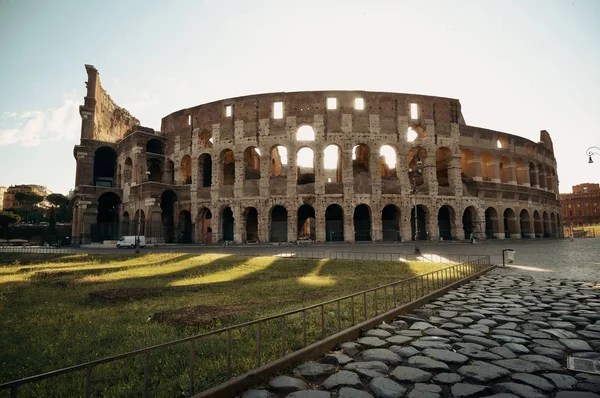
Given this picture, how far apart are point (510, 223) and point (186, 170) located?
32.8m

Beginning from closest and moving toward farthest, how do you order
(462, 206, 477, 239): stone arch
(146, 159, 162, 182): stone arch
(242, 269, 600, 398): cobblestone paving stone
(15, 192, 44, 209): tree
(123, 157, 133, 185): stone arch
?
(242, 269, 600, 398): cobblestone paving stone
(462, 206, 477, 239): stone arch
(123, 157, 133, 185): stone arch
(146, 159, 162, 182): stone arch
(15, 192, 44, 209): tree

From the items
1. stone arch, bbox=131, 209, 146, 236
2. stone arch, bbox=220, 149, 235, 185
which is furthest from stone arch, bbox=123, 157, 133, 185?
stone arch, bbox=220, 149, 235, 185

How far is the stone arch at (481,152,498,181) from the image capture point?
105 feet

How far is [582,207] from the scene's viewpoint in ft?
247

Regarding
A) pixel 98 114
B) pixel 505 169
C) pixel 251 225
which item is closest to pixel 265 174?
pixel 251 225

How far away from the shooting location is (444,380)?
122 inches

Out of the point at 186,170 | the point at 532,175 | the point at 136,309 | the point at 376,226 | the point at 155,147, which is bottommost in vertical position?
the point at 136,309

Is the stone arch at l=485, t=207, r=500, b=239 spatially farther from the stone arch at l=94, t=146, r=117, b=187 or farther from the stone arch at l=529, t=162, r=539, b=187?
the stone arch at l=94, t=146, r=117, b=187

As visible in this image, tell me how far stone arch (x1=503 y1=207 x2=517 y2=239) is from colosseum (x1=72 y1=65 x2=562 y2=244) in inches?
3.9


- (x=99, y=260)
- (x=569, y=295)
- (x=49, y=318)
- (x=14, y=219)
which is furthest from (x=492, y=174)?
(x=14, y=219)

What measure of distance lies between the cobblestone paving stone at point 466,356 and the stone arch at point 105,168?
134 feet

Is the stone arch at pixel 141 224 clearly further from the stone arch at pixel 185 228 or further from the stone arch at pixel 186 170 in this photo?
the stone arch at pixel 186 170

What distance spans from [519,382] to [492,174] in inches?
1337

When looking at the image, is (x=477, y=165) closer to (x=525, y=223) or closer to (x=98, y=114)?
(x=525, y=223)
